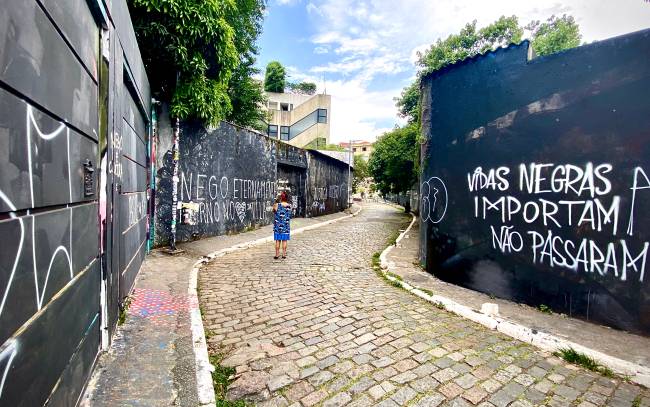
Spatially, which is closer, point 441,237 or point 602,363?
point 602,363

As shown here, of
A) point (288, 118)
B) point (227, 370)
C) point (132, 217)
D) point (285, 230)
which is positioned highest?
point (288, 118)

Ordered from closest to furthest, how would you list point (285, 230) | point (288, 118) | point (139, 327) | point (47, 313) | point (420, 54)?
1. point (47, 313)
2. point (139, 327)
3. point (285, 230)
4. point (420, 54)
5. point (288, 118)

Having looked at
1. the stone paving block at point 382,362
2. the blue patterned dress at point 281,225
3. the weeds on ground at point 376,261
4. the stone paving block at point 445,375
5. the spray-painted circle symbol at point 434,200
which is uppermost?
the spray-painted circle symbol at point 434,200

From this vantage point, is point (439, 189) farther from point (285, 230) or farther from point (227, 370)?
point (227, 370)

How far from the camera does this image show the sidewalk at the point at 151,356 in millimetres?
2788

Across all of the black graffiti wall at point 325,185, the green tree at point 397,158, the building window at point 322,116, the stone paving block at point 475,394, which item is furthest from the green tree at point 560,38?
the building window at point 322,116

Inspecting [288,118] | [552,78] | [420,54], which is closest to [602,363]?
[552,78]

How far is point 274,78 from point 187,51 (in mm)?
38918

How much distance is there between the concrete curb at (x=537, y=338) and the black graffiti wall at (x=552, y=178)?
3.35ft

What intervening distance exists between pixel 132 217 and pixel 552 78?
6.62 metres

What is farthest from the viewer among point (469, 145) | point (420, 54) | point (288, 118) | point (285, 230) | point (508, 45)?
point (288, 118)

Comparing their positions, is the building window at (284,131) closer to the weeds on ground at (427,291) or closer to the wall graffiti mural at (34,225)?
the weeds on ground at (427,291)

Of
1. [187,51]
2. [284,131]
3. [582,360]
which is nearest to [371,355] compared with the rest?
[582,360]

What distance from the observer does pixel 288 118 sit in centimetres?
4066
